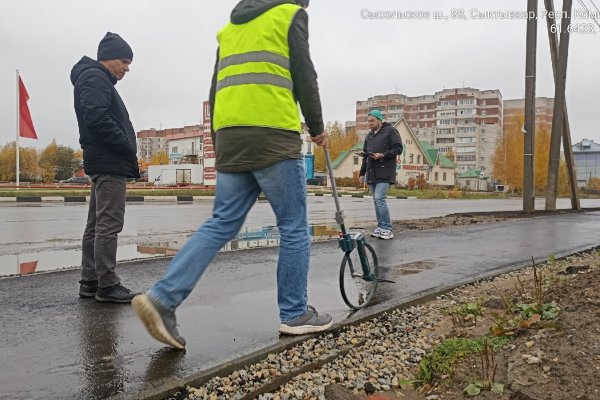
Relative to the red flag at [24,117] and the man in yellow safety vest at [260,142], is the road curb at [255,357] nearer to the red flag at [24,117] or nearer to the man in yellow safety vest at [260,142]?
the man in yellow safety vest at [260,142]

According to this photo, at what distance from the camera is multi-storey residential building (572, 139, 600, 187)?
12736 cm

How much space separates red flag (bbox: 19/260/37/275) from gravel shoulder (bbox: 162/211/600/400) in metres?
3.49

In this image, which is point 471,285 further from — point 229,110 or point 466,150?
point 466,150

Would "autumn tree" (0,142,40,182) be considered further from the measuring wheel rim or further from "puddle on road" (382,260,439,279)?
the measuring wheel rim

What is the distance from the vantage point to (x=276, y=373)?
8.79 ft

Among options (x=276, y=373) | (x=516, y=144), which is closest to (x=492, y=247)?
(x=276, y=373)

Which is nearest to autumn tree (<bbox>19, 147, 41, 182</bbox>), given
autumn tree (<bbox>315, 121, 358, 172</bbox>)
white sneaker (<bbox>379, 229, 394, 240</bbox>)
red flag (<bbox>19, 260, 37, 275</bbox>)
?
autumn tree (<bbox>315, 121, 358, 172</bbox>)

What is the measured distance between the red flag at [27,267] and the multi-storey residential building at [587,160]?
137m

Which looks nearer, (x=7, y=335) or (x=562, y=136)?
(x=7, y=335)

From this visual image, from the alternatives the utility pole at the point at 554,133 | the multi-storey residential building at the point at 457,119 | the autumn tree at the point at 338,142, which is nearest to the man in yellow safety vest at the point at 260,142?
the utility pole at the point at 554,133

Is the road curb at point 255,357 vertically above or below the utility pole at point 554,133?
below

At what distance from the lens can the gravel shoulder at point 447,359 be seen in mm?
2475

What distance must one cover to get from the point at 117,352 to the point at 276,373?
0.91 meters

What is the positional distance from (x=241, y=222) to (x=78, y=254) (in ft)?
14.4
